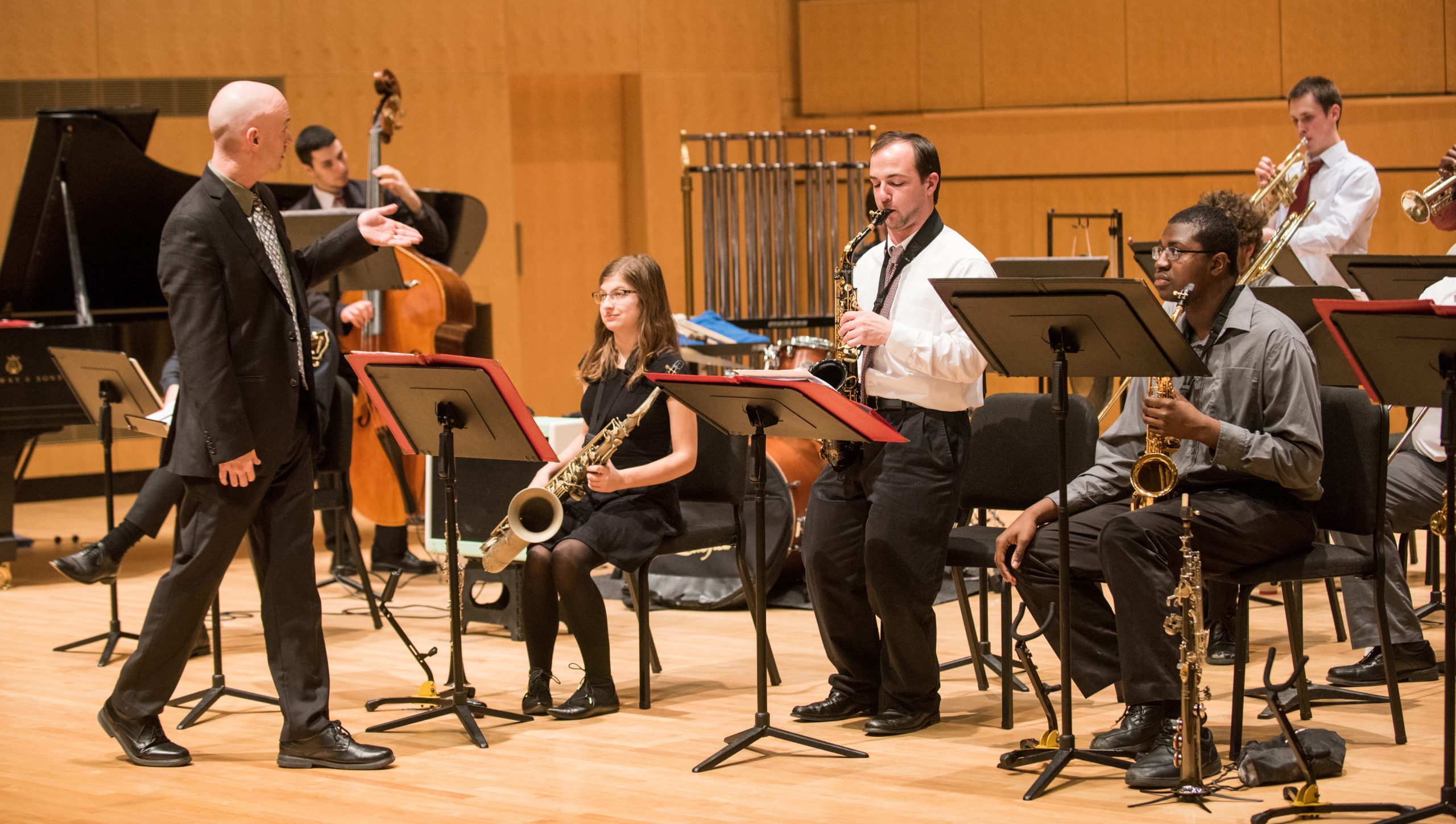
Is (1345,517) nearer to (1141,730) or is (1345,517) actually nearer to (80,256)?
(1141,730)

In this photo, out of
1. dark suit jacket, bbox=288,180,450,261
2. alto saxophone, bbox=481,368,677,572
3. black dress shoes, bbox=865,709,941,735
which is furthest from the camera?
dark suit jacket, bbox=288,180,450,261

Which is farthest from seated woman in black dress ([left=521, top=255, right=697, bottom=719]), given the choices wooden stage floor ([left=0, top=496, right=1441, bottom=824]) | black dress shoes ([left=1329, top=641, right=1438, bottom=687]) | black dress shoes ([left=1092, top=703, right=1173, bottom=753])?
black dress shoes ([left=1329, top=641, right=1438, bottom=687])

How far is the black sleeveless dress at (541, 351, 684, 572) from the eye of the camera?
4.32m

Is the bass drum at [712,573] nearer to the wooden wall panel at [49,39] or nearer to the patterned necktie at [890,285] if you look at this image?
the patterned necktie at [890,285]

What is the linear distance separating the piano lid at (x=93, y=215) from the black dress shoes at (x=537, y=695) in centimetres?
314

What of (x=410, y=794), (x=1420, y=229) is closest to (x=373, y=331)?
(x=410, y=794)

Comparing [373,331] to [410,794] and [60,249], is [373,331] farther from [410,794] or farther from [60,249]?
[410,794]

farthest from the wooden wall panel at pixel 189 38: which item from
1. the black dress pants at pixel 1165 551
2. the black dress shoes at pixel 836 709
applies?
the black dress pants at pixel 1165 551

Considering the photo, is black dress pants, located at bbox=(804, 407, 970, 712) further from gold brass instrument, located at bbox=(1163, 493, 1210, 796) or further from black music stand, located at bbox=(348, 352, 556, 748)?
black music stand, located at bbox=(348, 352, 556, 748)

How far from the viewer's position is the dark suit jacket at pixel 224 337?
361cm

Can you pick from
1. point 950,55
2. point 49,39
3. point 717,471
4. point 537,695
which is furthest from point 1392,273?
point 49,39

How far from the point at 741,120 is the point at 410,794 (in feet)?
21.6

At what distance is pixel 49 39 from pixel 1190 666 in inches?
287

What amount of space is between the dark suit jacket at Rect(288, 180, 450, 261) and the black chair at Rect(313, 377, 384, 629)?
975 mm
